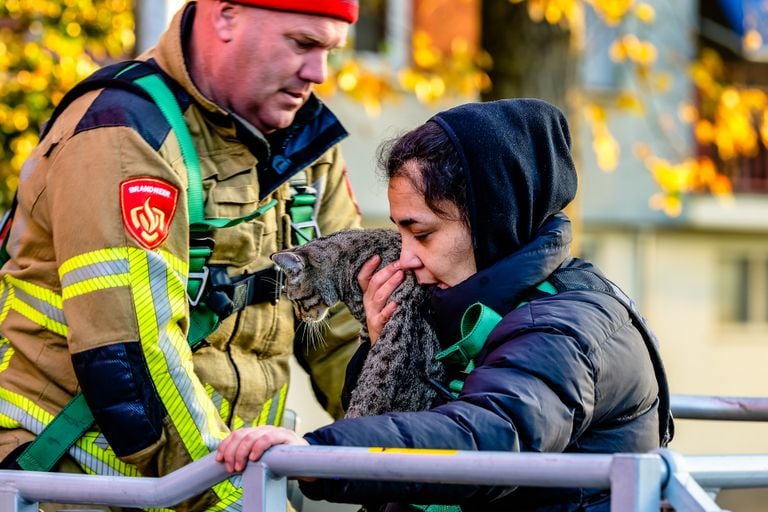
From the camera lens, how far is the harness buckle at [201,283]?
10.9 ft

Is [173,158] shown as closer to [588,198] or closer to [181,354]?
[181,354]

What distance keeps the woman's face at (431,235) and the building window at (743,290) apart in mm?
13785

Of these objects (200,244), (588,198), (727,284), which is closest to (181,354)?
(200,244)

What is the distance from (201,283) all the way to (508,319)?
1.06m

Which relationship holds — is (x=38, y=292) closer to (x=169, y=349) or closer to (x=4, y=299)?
(x=4, y=299)

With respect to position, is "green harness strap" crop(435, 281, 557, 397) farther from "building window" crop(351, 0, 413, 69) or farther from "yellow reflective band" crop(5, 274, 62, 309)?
"building window" crop(351, 0, 413, 69)

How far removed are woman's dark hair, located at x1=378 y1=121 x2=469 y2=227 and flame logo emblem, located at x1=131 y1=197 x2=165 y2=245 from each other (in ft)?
2.04

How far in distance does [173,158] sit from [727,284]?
1356cm

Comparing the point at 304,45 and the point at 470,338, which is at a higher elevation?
the point at 304,45

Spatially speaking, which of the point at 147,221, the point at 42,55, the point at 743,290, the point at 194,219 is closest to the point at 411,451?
the point at 147,221

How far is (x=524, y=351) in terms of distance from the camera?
2.39 metres

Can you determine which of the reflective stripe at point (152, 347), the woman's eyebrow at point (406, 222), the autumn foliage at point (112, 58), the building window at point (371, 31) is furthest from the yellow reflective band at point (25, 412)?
the building window at point (371, 31)

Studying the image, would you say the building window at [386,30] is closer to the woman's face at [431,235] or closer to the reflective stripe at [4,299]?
the reflective stripe at [4,299]

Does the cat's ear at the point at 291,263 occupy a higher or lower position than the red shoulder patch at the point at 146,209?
lower
